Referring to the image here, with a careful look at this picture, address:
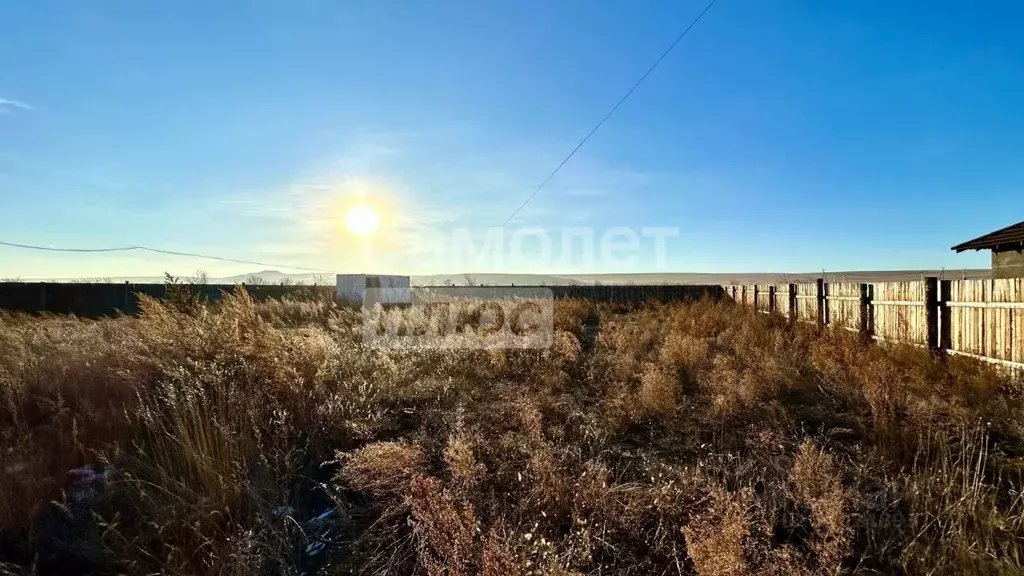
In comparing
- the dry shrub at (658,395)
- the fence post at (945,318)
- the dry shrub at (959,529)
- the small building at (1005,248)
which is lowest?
the dry shrub at (959,529)

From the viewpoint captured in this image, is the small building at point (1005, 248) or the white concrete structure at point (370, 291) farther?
the white concrete structure at point (370, 291)

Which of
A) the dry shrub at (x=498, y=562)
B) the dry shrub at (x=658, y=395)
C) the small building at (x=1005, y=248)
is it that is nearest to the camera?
the dry shrub at (x=498, y=562)

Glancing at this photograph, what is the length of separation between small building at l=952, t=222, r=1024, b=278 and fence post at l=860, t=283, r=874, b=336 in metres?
7.07

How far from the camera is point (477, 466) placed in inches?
119

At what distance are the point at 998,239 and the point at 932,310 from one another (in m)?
9.04

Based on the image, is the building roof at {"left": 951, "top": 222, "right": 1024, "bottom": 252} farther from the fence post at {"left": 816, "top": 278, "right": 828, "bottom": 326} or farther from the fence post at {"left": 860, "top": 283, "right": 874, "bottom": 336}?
the fence post at {"left": 860, "top": 283, "right": 874, "bottom": 336}

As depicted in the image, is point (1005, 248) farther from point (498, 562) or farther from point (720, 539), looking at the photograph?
point (498, 562)

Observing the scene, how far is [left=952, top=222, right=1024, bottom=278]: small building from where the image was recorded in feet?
40.9

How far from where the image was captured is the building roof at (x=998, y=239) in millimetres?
12359

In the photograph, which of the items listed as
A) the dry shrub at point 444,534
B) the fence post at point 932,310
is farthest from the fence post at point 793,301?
the dry shrub at point 444,534

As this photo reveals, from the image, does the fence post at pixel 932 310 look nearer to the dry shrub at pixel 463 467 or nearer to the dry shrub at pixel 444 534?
the dry shrub at pixel 463 467

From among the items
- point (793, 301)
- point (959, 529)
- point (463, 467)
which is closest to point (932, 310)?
point (793, 301)

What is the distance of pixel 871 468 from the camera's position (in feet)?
10.0

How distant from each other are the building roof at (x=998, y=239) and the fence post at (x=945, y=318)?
27.7 ft
